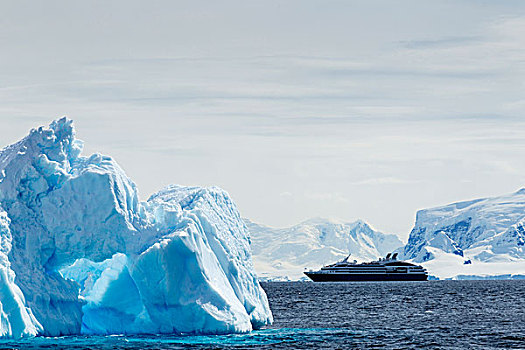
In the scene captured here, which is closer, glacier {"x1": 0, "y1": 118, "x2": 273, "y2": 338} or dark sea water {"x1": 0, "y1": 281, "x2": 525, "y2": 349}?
dark sea water {"x1": 0, "y1": 281, "x2": 525, "y2": 349}

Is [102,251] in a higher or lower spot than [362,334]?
higher

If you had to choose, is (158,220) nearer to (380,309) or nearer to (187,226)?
(187,226)

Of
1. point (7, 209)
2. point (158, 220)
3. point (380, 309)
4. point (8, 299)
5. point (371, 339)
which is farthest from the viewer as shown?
point (380, 309)

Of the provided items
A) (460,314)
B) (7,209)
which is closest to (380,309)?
(460,314)

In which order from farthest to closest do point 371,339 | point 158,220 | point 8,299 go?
point 371,339 < point 158,220 < point 8,299

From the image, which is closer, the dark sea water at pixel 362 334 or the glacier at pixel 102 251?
the dark sea water at pixel 362 334

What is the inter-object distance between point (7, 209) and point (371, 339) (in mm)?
19840

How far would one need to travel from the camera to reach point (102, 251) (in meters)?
40.5

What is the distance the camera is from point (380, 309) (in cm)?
7881

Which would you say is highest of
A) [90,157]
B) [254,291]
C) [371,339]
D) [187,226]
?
[90,157]

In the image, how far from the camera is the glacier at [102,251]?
1550 inches

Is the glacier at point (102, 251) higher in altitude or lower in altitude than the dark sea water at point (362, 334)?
higher

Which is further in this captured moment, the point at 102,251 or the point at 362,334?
the point at 362,334

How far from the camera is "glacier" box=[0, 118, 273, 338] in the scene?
1550 inches
